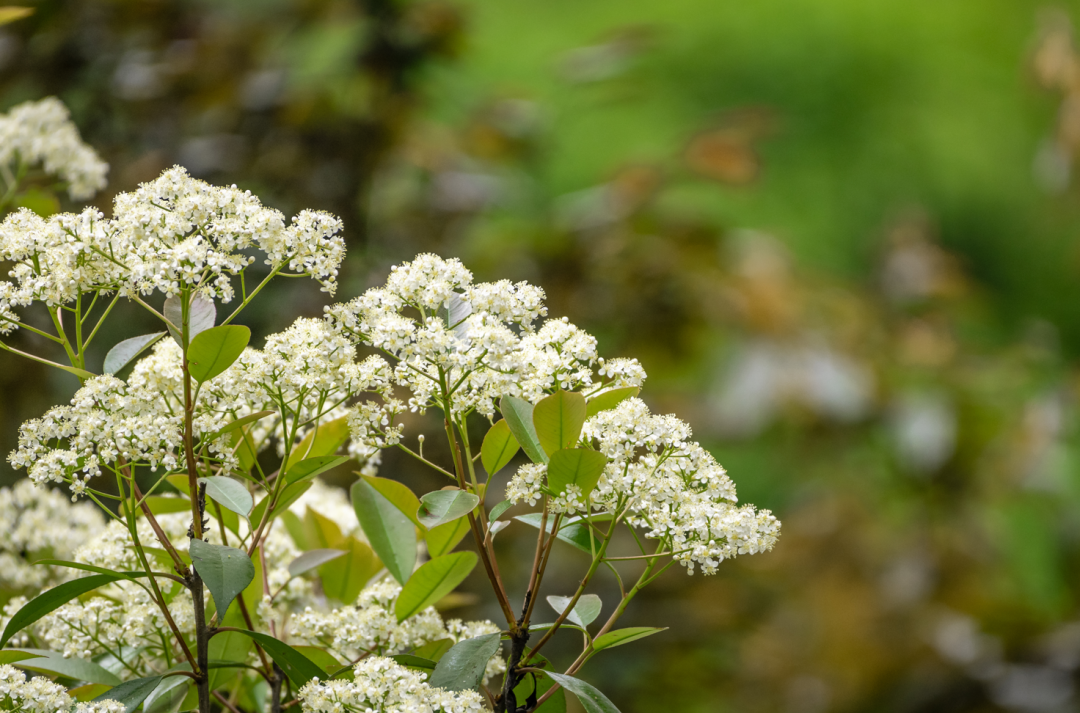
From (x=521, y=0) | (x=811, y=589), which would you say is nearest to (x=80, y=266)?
(x=811, y=589)

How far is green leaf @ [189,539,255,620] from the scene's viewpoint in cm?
32

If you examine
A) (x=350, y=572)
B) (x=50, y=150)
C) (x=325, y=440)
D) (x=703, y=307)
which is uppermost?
(x=50, y=150)

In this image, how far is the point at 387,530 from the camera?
18.8 inches

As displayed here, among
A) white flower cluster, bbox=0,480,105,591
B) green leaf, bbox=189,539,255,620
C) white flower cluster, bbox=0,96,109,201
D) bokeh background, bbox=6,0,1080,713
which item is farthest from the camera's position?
bokeh background, bbox=6,0,1080,713

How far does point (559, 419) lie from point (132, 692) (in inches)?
8.2

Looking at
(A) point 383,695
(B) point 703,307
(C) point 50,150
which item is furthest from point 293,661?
(B) point 703,307

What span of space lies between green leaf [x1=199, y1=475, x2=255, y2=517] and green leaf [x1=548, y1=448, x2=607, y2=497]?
14 cm

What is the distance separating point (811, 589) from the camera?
1713mm

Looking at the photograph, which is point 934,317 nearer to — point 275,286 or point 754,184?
point 754,184

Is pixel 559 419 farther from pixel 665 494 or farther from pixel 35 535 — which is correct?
pixel 35 535

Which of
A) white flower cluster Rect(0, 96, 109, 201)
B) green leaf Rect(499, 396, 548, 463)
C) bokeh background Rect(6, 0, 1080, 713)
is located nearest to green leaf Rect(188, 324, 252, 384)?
green leaf Rect(499, 396, 548, 463)

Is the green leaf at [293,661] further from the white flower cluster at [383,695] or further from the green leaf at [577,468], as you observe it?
the green leaf at [577,468]

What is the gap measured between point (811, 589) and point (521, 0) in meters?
2.78

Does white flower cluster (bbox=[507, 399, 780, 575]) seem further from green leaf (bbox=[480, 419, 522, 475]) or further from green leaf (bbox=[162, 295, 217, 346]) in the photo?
green leaf (bbox=[162, 295, 217, 346])
